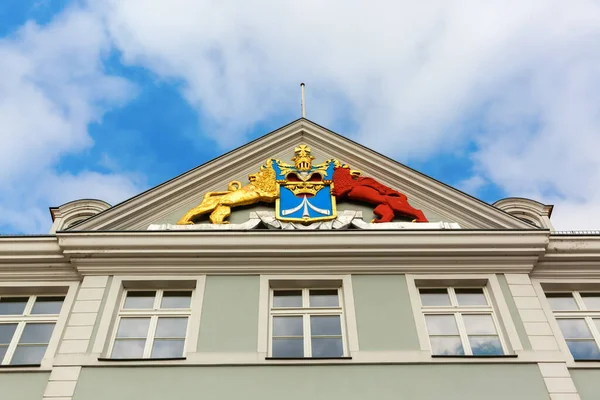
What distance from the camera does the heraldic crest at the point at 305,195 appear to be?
46.3 feet

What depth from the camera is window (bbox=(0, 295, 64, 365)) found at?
39.3 ft

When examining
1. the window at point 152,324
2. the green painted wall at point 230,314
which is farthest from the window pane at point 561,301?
the window at point 152,324

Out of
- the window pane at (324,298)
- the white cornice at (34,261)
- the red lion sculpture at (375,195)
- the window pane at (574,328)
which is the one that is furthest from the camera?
the red lion sculpture at (375,195)

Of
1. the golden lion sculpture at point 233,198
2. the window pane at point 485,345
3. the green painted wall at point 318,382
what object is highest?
the golden lion sculpture at point 233,198

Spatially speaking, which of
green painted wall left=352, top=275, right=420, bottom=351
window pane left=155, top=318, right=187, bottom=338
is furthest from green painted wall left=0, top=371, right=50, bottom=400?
green painted wall left=352, top=275, right=420, bottom=351

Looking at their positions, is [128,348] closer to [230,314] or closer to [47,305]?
[230,314]

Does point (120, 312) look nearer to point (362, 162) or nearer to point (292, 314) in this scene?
point (292, 314)

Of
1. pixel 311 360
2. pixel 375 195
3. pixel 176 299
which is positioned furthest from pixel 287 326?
pixel 375 195

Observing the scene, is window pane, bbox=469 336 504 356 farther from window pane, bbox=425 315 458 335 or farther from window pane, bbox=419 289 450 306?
window pane, bbox=419 289 450 306

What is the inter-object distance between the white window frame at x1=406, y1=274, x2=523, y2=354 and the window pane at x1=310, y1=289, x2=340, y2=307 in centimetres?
140

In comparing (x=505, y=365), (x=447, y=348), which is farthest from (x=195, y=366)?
(x=505, y=365)

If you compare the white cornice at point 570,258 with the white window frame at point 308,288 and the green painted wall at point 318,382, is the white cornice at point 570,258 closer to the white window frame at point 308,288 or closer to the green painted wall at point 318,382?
the green painted wall at point 318,382

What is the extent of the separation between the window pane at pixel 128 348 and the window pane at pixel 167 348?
0.74ft

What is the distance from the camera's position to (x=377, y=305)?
12344mm
